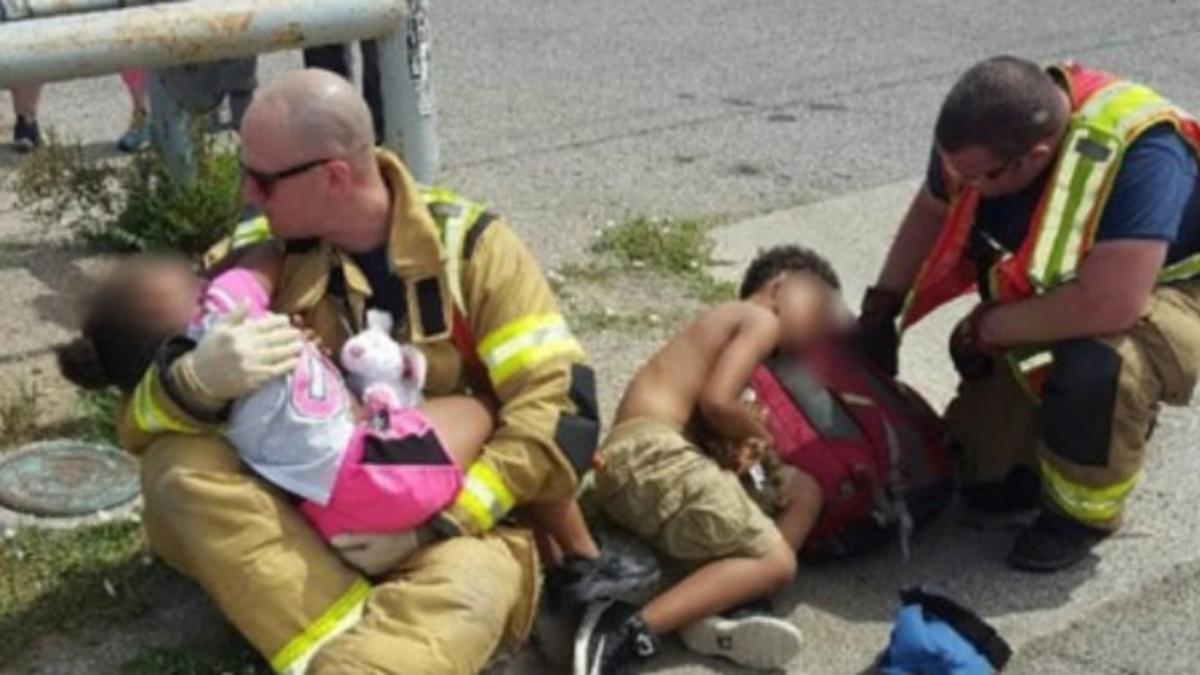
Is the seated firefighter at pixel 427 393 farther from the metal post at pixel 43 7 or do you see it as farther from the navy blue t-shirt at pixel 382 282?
the metal post at pixel 43 7

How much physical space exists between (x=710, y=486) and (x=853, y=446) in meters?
0.43

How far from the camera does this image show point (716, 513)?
155 inches

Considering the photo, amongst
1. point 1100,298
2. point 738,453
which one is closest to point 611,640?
point 738,453

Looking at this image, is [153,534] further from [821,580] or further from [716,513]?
[821,580]

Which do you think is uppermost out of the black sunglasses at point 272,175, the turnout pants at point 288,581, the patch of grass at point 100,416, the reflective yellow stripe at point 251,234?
the black sunglasses at point 272,175

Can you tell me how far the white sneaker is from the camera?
12.4 feet

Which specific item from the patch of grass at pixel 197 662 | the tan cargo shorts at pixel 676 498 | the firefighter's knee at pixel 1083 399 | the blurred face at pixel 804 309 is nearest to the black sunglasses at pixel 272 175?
the patch of grass at pixel 197 662

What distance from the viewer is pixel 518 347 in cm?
371

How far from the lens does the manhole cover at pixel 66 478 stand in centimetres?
419

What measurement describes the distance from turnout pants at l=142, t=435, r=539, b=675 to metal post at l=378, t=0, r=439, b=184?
1786 millimetres

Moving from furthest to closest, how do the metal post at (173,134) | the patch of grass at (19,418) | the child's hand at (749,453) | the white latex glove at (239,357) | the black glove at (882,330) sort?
the metal post at (173,134), the black glove at (882,330), the patch of grass at (19,418), the child's hand at (749,453), the white latex glove at (239,357)

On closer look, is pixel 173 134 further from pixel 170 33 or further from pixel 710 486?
pixel 710 486

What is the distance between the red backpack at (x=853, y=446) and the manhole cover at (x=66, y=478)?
151cm

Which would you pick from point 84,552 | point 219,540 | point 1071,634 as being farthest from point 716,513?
point 84,552
